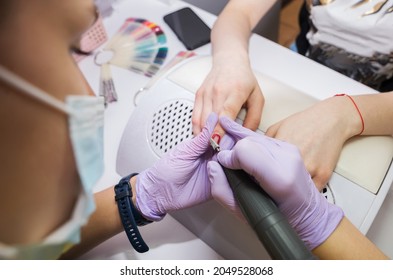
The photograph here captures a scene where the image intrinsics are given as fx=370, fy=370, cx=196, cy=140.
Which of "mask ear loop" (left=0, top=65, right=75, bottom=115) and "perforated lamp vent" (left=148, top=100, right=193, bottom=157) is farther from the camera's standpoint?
"perforated lamp vent" (left=148, top=100, right=193, bottom=157)

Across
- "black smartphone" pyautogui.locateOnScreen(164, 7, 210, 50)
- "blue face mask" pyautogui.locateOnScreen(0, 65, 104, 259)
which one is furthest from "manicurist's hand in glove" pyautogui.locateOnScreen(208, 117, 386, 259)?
"black smartphone" pyautogui.locateOnScreen(164, 7, 210, 50)

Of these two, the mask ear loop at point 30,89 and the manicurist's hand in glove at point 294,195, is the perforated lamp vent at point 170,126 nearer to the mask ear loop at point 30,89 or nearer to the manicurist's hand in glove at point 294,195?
the manicurist's hand in glove at point 294,195

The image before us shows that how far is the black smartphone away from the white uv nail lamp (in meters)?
0.21

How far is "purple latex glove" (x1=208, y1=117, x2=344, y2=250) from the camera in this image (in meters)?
0.62

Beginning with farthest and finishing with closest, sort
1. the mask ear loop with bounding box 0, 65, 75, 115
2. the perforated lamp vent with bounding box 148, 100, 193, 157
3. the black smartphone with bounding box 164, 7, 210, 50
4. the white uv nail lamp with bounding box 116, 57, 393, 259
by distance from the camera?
the black smartphone with bounding box 164, 7, 210, 50
the perforated lamp vent with bounding box 148, 100, 193, 157
the white uv nail lamp with bounding box 116, 57, 393, 259
the mask ear loop with bounding box 0, 65, 75, 115

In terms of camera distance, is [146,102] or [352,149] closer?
[352,149]

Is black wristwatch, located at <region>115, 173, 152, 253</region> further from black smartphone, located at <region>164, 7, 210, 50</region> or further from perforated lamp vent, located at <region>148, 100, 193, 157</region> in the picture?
black smartphone, located at <region>164, 7, 210, 50</region>

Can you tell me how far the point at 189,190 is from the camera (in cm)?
77

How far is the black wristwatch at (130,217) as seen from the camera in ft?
2.58

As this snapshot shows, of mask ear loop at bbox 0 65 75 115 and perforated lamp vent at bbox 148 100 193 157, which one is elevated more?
mask ear loop at bbox 0 65 75 115

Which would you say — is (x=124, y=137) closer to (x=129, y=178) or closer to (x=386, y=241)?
(x=129, y=178)

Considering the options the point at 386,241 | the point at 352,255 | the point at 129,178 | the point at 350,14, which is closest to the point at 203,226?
the point at 129,178

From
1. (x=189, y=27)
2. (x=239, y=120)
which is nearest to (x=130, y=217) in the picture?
(x=239, y=120)
